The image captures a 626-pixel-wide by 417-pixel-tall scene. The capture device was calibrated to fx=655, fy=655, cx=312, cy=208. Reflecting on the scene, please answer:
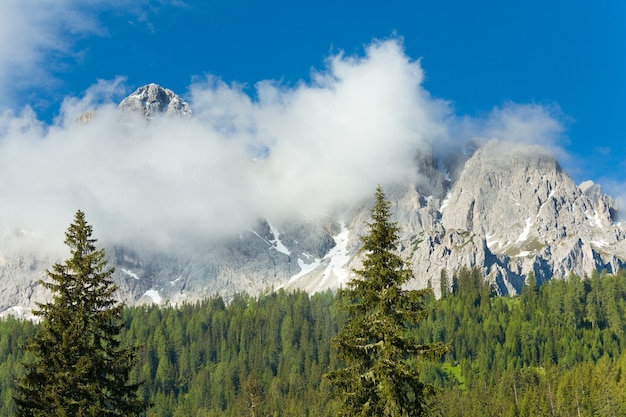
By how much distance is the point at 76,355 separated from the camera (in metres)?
26.5

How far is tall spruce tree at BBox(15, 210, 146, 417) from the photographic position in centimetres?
2556

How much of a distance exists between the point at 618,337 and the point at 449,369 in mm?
43558

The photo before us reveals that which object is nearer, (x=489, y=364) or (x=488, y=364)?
(x=488, y=364)

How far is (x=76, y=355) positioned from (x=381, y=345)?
12329mm

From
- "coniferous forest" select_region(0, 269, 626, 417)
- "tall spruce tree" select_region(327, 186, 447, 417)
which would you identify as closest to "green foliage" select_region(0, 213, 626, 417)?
"coniferous forest" select_region(0, 269, 626, 417)

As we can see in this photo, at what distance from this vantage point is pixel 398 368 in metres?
24.2

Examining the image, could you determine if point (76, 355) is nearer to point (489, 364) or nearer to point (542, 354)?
point (489, 364)

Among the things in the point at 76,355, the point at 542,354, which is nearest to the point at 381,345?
the point at 76,355

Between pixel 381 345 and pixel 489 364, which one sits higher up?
pixel 489 364

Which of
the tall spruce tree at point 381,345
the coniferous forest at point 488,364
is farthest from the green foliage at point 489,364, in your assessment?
the tall spruce tree at point 381,345

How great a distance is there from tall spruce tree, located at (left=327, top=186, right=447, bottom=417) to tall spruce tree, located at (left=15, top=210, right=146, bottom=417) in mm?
9289

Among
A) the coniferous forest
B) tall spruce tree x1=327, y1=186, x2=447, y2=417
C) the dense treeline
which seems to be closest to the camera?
tall spruce tree x1=327, y1=186, x2=447, y2=417

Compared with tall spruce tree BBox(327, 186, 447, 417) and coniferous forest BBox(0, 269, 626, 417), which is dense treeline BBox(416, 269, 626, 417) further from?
tall spruce tree BBox(327, 186, 447, 417)

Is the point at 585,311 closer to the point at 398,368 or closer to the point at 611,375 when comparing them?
the point at 611,375
